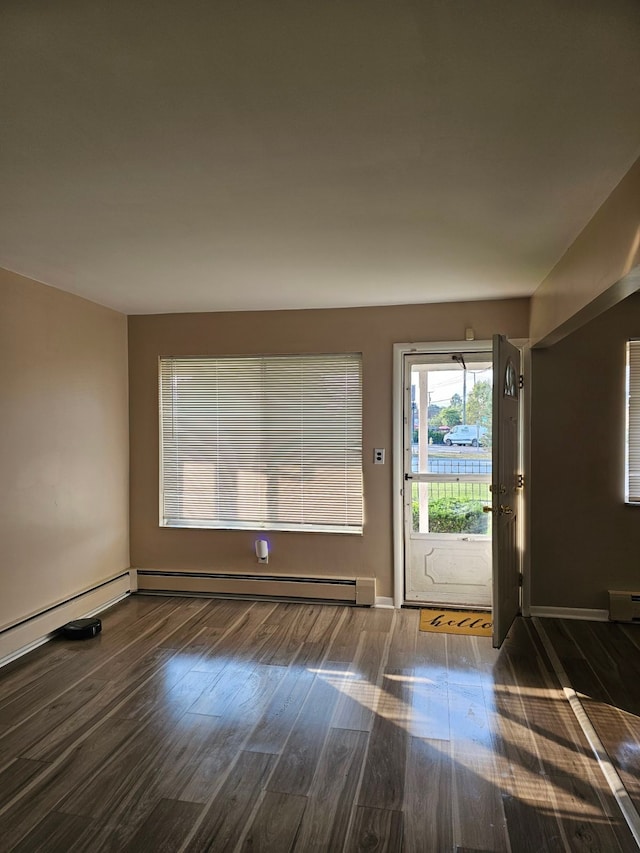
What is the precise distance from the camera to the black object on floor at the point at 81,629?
4008 millimetres

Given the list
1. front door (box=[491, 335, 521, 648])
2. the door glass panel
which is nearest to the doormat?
front door (box=[491, 335, 521, 648])

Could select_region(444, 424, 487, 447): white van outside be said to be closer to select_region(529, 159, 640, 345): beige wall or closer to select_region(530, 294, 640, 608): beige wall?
select_region(530, 294, 640, 608): beige wall

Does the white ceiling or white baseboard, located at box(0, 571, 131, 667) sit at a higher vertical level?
the white ceiling

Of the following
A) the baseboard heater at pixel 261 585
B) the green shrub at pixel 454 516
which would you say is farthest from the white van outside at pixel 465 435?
the baseboard heater at pixel 261 585

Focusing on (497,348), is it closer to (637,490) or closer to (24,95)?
(637,490)

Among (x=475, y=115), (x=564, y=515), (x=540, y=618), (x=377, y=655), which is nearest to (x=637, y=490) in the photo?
(x=564, y=515)

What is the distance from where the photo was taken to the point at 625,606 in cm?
425

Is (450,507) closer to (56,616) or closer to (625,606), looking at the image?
(625,606)

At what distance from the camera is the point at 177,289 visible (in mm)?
4180

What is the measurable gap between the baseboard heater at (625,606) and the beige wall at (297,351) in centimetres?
169

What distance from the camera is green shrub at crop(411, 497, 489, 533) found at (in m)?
4.77

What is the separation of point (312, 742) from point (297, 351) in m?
3.08

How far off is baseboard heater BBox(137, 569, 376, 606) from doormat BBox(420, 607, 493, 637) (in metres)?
0.50

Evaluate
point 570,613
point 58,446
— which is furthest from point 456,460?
point 58,446
